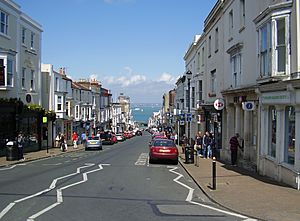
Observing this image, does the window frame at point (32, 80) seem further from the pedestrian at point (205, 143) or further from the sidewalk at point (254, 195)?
the sidewalk at point (254, 195)

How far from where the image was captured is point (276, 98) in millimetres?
15484

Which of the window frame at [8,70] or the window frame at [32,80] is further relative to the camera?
the window frame at [32,80]

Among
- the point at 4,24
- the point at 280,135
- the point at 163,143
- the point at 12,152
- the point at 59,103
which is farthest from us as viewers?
the point at 59,103

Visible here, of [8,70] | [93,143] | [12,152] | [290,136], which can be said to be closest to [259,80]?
[290,136]

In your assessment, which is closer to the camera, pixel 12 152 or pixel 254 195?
pixel 254 195

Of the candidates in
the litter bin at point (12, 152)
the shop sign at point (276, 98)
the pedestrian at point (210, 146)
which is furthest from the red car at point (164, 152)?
the shop sign at point (276, 98)

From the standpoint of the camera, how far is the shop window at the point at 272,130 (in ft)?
54.7

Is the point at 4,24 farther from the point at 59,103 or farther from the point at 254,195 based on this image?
the point at 254,195

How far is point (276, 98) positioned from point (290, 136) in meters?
1.51

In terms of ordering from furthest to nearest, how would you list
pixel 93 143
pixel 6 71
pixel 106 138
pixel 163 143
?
pixel 106 138 → pixel 93 143 → pixel 6 71 → pixel 163 143

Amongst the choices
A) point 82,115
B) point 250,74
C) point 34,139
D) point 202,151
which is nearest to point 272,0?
point 250,74

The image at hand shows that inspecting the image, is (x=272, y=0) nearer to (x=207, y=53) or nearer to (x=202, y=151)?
(x=202, y=151)

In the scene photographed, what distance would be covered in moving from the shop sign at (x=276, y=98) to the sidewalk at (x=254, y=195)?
9.57ft

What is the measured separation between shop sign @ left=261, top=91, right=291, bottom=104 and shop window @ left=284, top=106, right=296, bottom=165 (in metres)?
0.38
